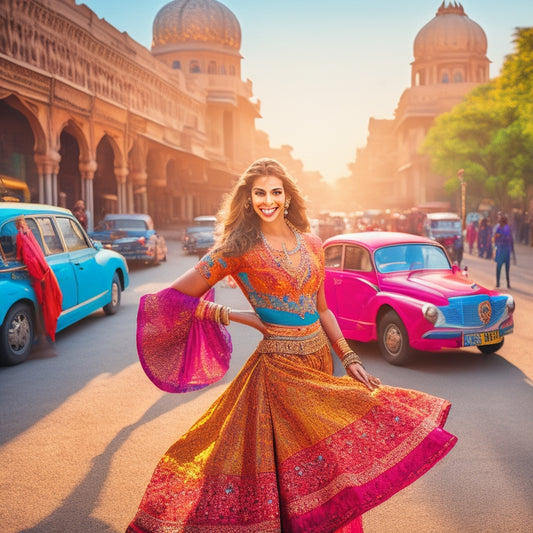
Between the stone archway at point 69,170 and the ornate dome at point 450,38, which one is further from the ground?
the ornate dome at point 450,38

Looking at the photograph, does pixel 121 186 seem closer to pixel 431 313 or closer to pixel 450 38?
pixel 431 313

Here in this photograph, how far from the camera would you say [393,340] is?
286 inches

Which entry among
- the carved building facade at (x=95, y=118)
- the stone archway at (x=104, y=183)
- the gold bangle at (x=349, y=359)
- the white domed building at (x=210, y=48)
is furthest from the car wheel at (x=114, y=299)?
the white domed building at (x=210, y=48)

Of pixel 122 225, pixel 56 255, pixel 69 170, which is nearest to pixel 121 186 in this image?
pixel 69 170

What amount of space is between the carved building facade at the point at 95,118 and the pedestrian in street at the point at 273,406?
19006 millimetres

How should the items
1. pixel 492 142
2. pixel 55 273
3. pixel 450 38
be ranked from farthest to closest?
pixel 450 38 < pixel 492 142 < pixel 55 273

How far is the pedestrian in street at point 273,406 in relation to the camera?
251cm

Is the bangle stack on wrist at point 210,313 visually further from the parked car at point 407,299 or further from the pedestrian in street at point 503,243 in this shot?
the pedestrian in street at point 503,243

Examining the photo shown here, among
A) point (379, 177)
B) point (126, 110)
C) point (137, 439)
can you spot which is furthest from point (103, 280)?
point (379, 177)

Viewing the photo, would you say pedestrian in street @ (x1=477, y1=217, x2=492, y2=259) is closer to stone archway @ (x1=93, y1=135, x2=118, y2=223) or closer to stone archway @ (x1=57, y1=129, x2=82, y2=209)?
stone archway @ (x1=57, y1=129, x2=82, y2=209)

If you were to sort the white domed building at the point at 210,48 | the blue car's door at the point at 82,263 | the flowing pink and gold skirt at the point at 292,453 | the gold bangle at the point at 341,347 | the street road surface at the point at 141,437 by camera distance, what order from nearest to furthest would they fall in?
the flowing pink and gold skirt at the point at 292,453 → the gold bangle at the point at 341,347 → the street road surface at the point at 141,437 → the blue car's door at the point at 82,263 → the white domed building at the point at 210,48

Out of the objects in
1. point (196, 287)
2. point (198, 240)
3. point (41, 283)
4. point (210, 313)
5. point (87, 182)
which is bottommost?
point (198, 240)

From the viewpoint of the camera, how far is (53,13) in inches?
945

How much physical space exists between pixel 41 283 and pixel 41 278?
Result: 12 cm
